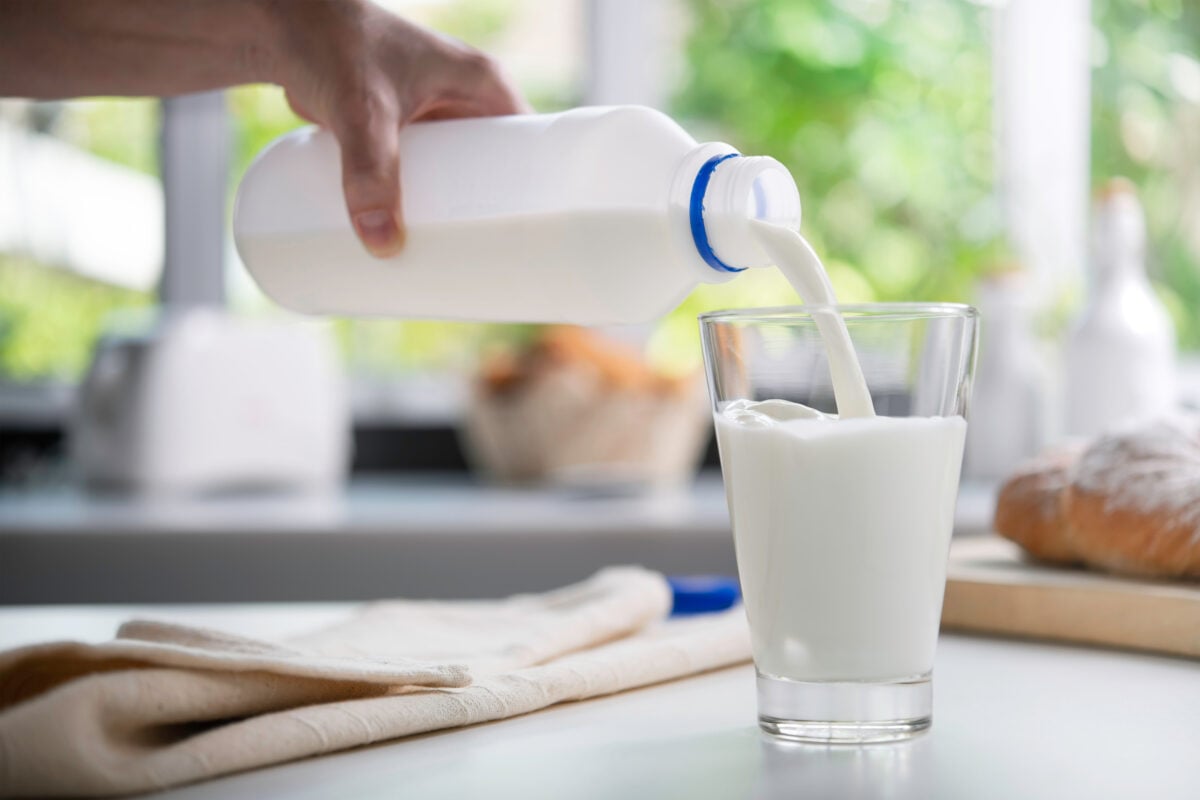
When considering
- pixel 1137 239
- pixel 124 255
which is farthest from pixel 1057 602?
pixel 124 255

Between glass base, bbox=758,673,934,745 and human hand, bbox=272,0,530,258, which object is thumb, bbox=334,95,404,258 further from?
glass base, bbox=758,673,934,745

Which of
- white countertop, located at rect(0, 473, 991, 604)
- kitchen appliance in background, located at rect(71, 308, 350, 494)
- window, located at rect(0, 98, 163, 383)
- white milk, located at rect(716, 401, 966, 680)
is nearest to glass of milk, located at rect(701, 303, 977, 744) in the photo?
white milk, located at rect(716, 401, 966, 680)

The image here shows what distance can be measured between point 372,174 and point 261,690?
31 cm

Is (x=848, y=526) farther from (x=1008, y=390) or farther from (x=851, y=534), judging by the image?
(x=1008, y=390)

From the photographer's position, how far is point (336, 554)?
156 cm

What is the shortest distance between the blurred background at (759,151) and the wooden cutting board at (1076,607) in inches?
59.9

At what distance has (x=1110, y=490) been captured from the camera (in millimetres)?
891

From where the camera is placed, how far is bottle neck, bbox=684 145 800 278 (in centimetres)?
64

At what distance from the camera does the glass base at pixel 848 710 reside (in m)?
0.56

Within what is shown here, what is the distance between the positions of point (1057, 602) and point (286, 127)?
1.97 m

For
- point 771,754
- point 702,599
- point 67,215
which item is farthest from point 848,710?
point 67,215

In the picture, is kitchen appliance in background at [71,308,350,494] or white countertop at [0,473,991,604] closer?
white countertop at [0,473,991,604]

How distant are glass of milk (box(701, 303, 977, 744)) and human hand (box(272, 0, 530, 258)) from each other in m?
0.26

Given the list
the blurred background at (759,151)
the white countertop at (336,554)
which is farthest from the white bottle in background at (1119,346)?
the blurred background at (759,151)
